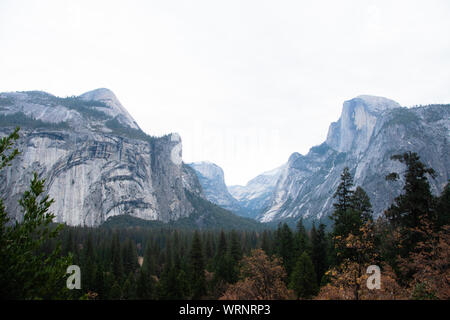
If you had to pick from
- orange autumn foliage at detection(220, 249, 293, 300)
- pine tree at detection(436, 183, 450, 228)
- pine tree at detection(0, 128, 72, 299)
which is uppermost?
pine tree at detection(436, 183, 450, 228)

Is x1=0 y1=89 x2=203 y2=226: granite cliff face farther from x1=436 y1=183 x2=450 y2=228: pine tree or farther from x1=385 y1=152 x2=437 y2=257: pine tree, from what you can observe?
x1=436 y1=183 x2=450 y2=228: pine tree

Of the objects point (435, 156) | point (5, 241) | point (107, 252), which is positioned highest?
point (435, 156)

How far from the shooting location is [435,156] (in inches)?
6713

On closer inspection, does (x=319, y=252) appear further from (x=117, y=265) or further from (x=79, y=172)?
(x=79, y=172)

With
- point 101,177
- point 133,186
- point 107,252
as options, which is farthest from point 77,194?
point 107,252

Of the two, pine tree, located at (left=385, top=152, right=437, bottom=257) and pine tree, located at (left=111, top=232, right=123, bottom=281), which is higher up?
pine tree, located at (left=385, top=152, right=437, bottom=257)

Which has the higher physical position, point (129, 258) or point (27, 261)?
point (27, 261)

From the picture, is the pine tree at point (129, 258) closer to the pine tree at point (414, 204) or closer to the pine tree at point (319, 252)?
the pine tree at point (319, 252)

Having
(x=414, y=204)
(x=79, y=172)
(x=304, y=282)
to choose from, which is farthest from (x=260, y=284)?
(x=79, y=172)

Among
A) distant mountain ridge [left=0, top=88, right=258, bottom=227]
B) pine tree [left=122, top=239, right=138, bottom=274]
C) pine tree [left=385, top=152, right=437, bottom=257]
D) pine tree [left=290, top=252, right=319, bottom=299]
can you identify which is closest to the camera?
pine tree [left=385, top=152, right=437, bottom=257]

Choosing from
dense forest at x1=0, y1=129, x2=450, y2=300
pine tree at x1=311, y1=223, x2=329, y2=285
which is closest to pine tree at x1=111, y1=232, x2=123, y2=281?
dense forest at x1=0, y1=129, x2=450, y2=300

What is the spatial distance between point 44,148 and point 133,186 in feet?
192
